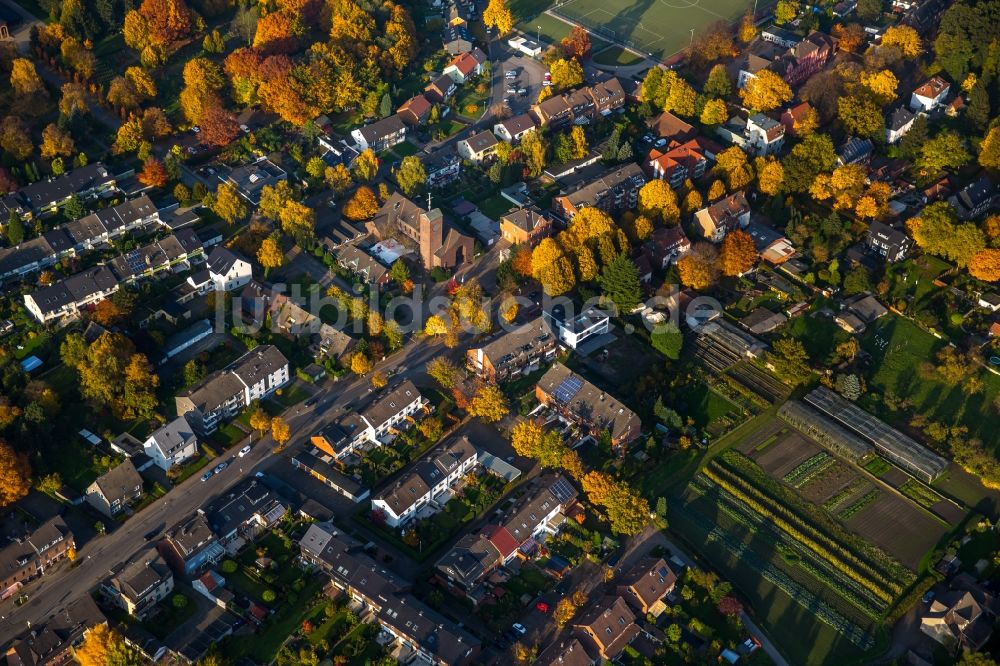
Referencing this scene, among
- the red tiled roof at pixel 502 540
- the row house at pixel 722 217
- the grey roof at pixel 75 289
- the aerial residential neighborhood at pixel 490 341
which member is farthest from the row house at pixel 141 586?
the row house at pixel 722 217

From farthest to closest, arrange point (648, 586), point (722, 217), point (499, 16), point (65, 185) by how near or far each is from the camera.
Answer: point (499, 16)
point (65, 185)
point (722, 217)
point (648, 586)

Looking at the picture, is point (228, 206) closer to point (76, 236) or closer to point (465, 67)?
point (76, 236)

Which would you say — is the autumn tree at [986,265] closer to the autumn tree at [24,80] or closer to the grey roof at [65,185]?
the grey roof at [65,185]

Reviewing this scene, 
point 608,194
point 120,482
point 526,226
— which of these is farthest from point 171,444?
point 608,194

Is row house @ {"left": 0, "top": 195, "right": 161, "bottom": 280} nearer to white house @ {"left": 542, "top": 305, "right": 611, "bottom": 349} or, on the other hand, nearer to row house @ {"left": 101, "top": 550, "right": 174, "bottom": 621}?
row house @ {"left": 101, "top": 550, "right": 174, "bottom": 621}

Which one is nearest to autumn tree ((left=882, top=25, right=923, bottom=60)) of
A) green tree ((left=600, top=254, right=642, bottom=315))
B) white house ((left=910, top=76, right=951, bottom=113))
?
white house ((left=910, top=76, right=951, bottom=113))

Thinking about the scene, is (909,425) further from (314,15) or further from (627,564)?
(314,15)

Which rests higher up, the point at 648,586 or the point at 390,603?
the point at 390,603

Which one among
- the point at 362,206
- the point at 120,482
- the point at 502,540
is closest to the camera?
the point at 502,540
